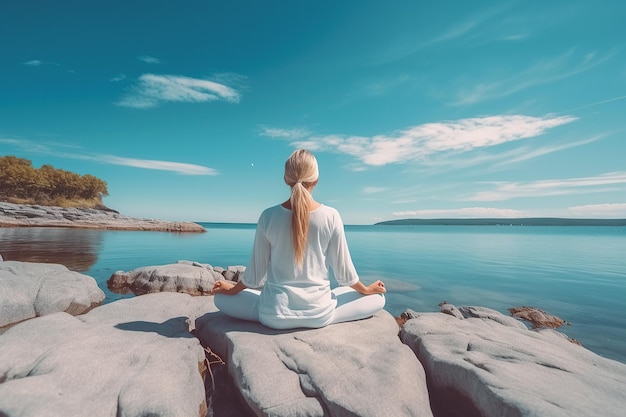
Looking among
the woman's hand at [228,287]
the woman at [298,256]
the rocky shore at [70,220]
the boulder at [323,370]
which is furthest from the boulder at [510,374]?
the rocky shore at [70,220]

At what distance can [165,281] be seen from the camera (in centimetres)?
1154

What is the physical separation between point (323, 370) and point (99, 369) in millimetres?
2768

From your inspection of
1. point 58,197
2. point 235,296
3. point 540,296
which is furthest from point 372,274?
point 58,197

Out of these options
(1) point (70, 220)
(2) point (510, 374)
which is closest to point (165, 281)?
(2) point (510, 374)

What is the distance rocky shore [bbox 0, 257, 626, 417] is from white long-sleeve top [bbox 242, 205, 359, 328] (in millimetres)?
322

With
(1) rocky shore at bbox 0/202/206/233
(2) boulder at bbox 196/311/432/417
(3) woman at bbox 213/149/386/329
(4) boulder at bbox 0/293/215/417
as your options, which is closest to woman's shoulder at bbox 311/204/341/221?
(3) woman at bbox 213/149/386/329

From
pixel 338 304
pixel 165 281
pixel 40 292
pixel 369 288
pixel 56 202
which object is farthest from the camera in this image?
pixel 56 202

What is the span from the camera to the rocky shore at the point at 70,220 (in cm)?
4876

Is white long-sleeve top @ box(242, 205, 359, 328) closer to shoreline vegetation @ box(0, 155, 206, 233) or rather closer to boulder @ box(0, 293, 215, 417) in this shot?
boulder @ box(0, 293, 215, 417)

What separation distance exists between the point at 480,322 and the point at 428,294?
7.83m

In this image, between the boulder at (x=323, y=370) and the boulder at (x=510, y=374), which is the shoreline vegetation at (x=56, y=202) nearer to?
the boulder at (x=323, y=370)

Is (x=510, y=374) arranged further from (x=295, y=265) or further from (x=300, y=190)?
(x=300, y=190)

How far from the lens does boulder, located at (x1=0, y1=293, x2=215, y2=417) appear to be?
3193 mm

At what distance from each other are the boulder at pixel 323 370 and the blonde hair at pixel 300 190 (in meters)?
1.26
